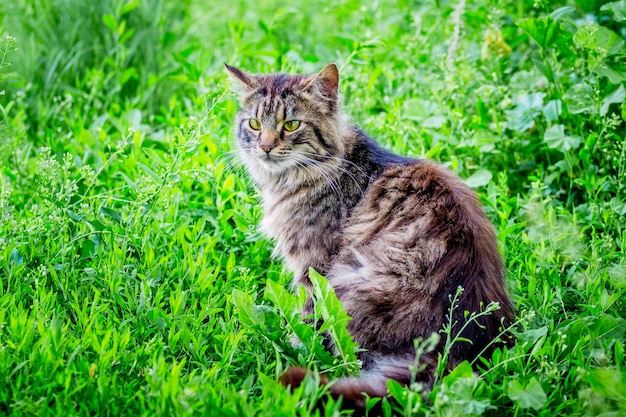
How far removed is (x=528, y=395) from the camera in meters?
2.41

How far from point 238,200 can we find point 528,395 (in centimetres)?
208

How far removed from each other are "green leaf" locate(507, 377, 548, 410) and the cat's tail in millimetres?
298

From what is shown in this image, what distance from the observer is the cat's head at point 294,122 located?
3441mm

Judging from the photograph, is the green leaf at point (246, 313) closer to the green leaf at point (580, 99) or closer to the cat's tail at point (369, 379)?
the cat's tail at point (369, 379)

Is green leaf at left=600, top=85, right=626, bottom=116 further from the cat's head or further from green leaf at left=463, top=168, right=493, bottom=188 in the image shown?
the cat's head

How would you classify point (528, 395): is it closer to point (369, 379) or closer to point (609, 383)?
point (609, 383)

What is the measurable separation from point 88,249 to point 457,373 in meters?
1.81

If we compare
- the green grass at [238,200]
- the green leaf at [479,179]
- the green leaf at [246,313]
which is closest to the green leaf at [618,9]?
the green grass at [238,200]

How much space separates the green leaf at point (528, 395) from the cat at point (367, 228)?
0.29 m

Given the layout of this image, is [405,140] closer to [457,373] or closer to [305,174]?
[305,174]

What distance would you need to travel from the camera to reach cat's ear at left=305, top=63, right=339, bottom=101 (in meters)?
3.44

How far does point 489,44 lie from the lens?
4625 millimetres

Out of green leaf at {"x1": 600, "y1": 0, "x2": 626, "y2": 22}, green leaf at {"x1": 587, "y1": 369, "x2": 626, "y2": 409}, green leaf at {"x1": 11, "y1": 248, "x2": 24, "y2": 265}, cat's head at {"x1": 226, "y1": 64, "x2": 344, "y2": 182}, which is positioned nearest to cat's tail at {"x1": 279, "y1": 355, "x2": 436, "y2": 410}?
green leaf at {"x1": 587, "y1": 369, "x2": 626, "y2": 409}

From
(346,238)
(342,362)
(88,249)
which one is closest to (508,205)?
(346,238)
